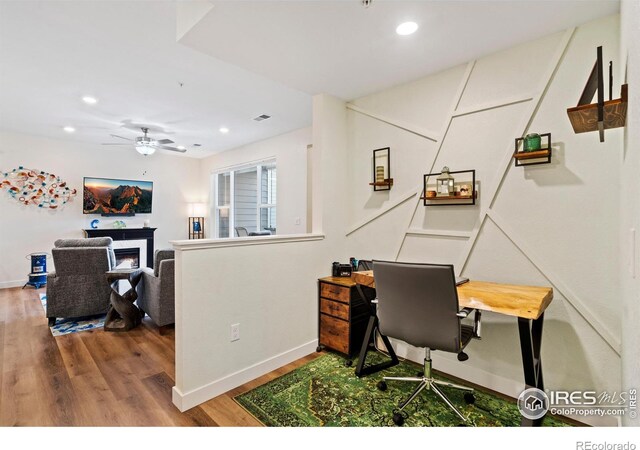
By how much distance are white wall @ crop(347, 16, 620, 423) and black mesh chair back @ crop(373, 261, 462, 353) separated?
795 mm

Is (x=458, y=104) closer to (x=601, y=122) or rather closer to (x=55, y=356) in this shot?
(x=601, y=122)

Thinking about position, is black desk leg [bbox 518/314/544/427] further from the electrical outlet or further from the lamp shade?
the lamp shade

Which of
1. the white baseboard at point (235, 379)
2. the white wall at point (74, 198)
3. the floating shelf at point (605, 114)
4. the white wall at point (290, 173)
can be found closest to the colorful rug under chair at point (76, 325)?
the white baseboard at point (235, 379)

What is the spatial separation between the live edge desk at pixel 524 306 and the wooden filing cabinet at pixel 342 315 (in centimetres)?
97

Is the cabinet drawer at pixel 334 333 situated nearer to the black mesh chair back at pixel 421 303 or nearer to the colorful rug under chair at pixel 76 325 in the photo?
the black mesh chair back at pixel 421 303

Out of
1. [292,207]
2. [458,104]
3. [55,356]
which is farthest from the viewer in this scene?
[292,207]

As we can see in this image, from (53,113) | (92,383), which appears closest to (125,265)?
(92,383)

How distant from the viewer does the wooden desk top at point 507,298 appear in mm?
1663

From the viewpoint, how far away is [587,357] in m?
1.98

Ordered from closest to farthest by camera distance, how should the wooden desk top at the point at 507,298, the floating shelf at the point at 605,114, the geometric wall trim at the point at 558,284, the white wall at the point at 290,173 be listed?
the floating shelf at the point at 605,114
the wooden desk top at the point at 507,298
the geometric wall trim at the point at 558,284
the white wall at the point at 290,173

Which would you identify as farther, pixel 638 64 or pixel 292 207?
pixel 292 207

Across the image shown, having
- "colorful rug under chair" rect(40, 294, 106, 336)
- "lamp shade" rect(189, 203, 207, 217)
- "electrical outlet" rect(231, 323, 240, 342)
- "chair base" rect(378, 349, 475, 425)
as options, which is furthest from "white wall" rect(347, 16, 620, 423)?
"lamp shade" rect(189, 203, 207, 217)
